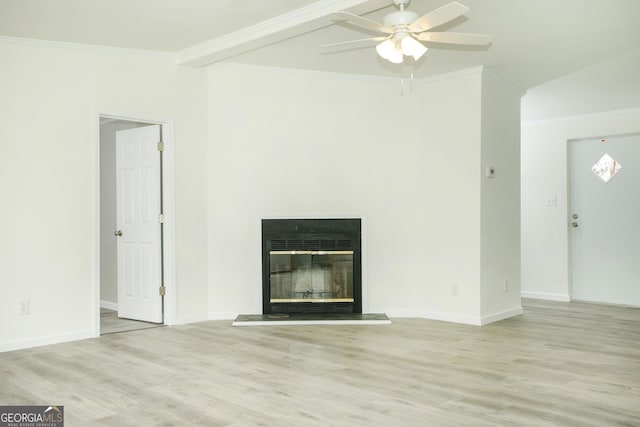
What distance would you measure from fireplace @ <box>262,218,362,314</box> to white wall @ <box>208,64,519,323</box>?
0.37ft

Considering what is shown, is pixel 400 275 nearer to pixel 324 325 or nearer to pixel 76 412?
pixel 324 325

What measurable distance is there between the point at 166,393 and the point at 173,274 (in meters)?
2.21

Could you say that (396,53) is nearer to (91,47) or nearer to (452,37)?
(452,37)

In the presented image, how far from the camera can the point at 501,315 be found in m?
5.90

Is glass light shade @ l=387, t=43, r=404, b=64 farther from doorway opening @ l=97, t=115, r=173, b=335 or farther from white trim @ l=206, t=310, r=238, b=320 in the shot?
white trim @ l=206, t=310, r=238, b=320

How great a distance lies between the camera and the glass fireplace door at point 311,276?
5.76 meters

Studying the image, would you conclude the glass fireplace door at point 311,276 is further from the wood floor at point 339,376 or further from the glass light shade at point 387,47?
the glass light shade at point 387,47

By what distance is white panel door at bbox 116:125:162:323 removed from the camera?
18.1 feet

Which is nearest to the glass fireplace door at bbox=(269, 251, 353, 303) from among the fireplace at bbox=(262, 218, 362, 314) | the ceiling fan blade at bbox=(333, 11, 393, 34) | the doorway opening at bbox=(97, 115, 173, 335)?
the fireplace at bbox=(262, 218, 362, 314)

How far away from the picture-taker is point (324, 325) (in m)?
5.45

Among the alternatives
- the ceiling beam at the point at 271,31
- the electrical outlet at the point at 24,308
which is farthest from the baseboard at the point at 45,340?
the ceiling beam at the point at 271,31

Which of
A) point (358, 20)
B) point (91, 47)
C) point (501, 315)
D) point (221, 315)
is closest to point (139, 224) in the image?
point (221, 315)

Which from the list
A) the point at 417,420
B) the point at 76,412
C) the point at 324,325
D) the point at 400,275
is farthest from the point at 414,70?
the point at 76,412

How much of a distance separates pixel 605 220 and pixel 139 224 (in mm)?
5617
